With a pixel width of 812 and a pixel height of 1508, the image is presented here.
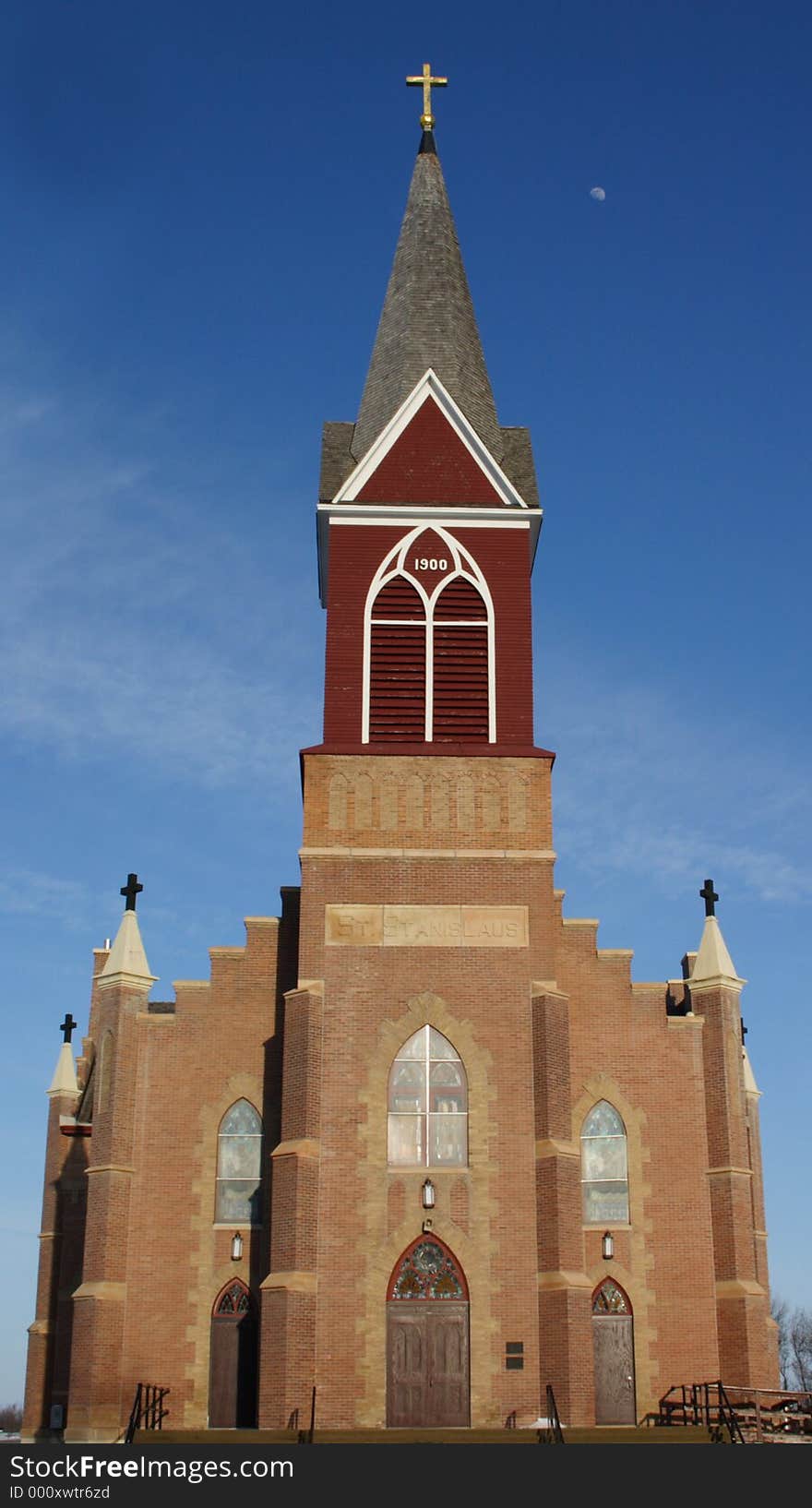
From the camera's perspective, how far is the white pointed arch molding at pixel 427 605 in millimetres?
31266

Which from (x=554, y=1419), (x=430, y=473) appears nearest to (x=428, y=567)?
(x=430, y=473)

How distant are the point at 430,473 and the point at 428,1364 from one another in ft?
55.3

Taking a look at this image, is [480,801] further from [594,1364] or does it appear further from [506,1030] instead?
[594,1364]

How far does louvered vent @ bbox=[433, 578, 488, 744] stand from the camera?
31.2 metres

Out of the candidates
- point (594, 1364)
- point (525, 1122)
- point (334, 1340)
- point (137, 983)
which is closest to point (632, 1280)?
point (594, 1364)

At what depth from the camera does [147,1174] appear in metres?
29.8

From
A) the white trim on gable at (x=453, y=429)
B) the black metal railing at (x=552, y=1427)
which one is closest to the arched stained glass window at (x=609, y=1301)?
the black metal railing at (x=552, y=1427)

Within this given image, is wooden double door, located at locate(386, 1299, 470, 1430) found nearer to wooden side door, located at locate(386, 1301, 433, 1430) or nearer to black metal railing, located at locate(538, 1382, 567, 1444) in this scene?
wooden side door, located at locate(386, 1301, 433, 1430)

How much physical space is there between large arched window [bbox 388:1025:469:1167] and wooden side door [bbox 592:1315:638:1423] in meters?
4.07

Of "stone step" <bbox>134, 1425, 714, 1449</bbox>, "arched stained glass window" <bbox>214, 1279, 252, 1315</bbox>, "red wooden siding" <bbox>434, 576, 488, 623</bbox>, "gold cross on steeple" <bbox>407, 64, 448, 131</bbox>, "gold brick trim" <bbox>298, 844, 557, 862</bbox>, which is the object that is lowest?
"stone step" <bbox>134, 1425, 714, 1449</bbox>

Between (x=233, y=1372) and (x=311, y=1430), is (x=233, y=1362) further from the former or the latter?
(x=311, y=1430)

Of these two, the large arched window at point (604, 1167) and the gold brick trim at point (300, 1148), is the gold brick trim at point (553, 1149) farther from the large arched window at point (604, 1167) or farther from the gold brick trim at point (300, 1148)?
the gold brick trim at point (300, 1148)

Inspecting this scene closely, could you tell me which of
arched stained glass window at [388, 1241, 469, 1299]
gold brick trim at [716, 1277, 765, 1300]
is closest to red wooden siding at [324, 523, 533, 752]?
arched stained glass window at [388, 1241, 469, 1299]
